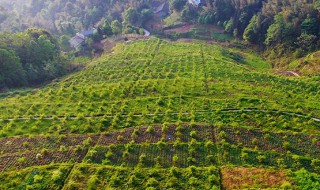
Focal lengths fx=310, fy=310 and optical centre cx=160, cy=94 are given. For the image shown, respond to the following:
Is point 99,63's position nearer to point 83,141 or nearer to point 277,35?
point 83,141

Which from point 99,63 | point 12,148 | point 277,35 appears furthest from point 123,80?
point 277,35

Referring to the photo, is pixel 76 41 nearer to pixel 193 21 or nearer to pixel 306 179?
pixel 193 21

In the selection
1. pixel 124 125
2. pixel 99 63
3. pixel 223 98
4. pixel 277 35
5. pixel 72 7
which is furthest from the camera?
pixel 72 7

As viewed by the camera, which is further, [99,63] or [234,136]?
[99,63]

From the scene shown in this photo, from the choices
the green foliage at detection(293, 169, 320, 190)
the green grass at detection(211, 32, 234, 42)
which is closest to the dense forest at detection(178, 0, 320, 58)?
the green grass at detection(211, 32, 234, 42)

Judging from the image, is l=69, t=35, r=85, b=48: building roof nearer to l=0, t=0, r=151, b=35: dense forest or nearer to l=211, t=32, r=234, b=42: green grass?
l=0, t=0, r=151, b=35: dense forest

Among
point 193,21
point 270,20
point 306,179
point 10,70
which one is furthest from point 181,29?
point 306,179

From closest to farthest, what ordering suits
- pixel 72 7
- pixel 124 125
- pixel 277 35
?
pixel 124 125, pixel 277 35, pixel 72 7
